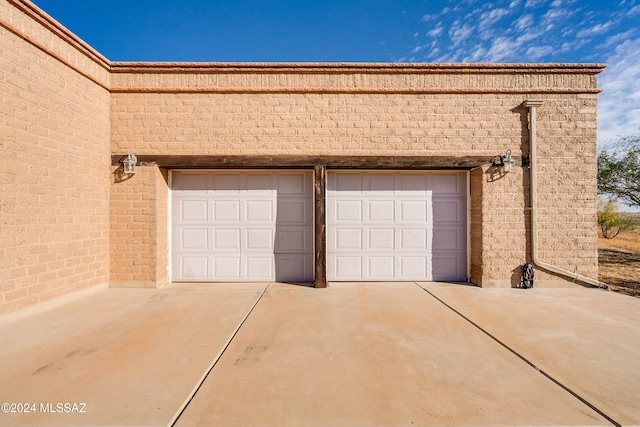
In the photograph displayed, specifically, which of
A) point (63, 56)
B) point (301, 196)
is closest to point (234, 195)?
point (301, 196)

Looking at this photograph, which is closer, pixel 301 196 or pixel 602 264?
pixel 301 196

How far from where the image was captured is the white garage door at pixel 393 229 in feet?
20.7

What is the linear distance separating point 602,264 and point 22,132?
14.9 meters

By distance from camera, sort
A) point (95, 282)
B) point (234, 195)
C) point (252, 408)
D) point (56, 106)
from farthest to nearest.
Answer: point (234, 195), point (95, 282), point (56, 106), point (252, 408)

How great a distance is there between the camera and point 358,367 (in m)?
2.83

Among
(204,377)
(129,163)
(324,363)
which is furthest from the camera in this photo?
(129,163)

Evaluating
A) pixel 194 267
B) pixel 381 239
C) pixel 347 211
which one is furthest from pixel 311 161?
pixel 194 267

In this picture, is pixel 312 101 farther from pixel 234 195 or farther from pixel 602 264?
pixel 602 264

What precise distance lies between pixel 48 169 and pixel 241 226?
134 inches

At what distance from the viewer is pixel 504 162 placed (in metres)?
5.80

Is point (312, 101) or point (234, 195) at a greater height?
point (312, 101)

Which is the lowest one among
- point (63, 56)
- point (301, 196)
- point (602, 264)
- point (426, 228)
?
point (602, 264)

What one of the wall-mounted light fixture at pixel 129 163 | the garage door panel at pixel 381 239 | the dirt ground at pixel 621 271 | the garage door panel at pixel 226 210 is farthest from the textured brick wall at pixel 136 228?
the dirt ground at pixel 621 271

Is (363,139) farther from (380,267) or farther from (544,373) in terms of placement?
(544,373)
